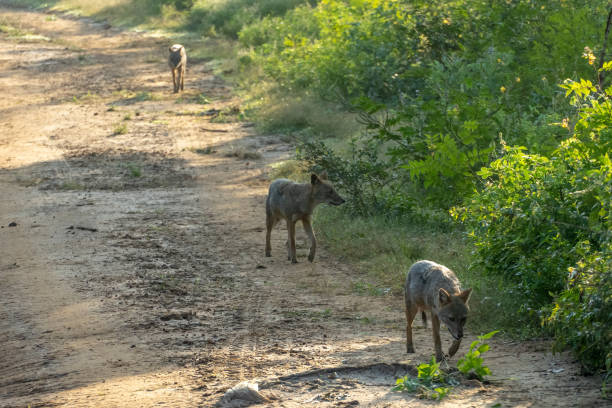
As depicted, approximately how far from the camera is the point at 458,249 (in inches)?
378

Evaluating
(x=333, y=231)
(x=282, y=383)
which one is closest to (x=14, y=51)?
(x=333, y=231)

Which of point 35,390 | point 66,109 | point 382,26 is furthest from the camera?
point 66,109

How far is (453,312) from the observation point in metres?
6.57

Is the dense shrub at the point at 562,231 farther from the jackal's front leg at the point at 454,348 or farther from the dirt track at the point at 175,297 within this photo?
the jackal's front leg at the point at 454,348

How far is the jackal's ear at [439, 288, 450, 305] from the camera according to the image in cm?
657

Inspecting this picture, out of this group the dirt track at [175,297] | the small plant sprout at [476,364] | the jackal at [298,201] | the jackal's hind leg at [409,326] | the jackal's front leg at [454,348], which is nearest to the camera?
the small plant sprout at [476,364]

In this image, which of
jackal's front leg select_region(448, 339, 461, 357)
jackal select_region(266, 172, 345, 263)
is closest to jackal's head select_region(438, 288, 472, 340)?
jackal's front leg select_region(448, 339, 461, 357)

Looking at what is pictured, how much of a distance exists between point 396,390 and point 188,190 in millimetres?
8605

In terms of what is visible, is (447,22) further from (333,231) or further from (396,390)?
(396,390)

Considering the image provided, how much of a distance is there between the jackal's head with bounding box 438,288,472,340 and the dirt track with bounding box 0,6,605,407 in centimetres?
44

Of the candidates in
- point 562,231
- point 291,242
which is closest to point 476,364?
point 562,231

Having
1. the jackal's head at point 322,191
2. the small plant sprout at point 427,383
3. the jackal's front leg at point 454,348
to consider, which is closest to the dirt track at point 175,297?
the small plant sprout at point 427,383

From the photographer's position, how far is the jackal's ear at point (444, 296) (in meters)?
6.57

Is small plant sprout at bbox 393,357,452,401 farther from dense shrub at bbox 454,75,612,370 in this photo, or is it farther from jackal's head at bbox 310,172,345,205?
jackal's head at bbox 310,172,345,205
